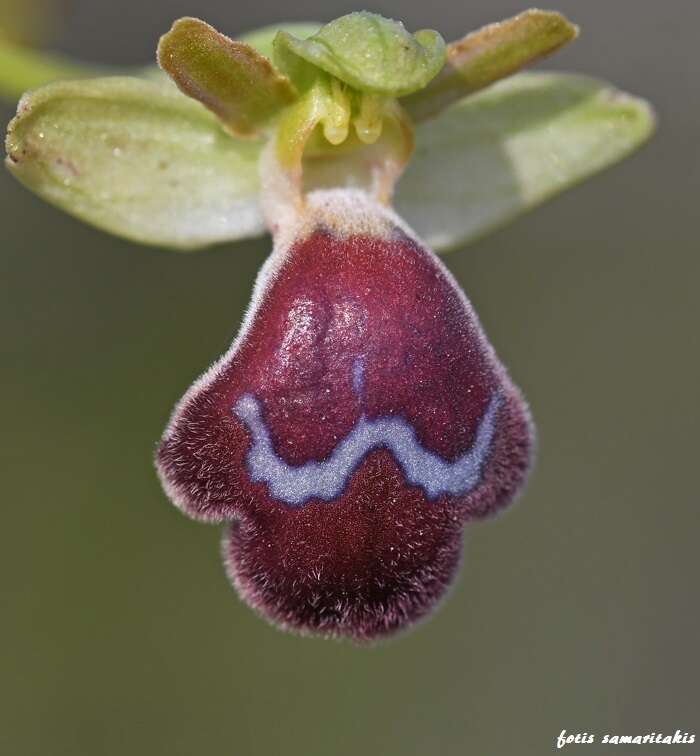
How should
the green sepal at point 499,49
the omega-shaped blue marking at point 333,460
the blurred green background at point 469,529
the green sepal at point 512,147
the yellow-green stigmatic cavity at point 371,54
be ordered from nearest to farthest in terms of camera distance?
the omega-shaped blue marking at point 333,460, the yellow-green stigmatic cavity at point 371,54, the green sepal at point 499,49, the green sepal at point 512,147, the blurred green background at point 469,529

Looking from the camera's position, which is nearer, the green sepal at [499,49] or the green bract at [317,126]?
the green bract at [317,126]

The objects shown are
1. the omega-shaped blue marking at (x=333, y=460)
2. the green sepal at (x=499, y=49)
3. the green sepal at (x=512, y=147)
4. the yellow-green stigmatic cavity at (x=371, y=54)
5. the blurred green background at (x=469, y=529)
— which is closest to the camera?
the omega-shaped blue marking at (x=333, y=460)

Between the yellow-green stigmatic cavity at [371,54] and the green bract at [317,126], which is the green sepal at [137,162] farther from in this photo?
the yellow-green stigmatic cavity at [371,54]

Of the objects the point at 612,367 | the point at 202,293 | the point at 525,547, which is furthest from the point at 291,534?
the point at 612,367

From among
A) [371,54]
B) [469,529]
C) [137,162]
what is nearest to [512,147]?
[371,54]

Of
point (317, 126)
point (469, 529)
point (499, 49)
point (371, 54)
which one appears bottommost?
point (469, 529)

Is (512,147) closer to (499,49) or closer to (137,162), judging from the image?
(499,49)

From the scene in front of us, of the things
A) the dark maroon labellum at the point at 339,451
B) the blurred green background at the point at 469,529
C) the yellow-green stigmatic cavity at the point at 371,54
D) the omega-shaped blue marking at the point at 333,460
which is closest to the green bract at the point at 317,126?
the yellow-green stigmatic cavity at the point at 371,54
